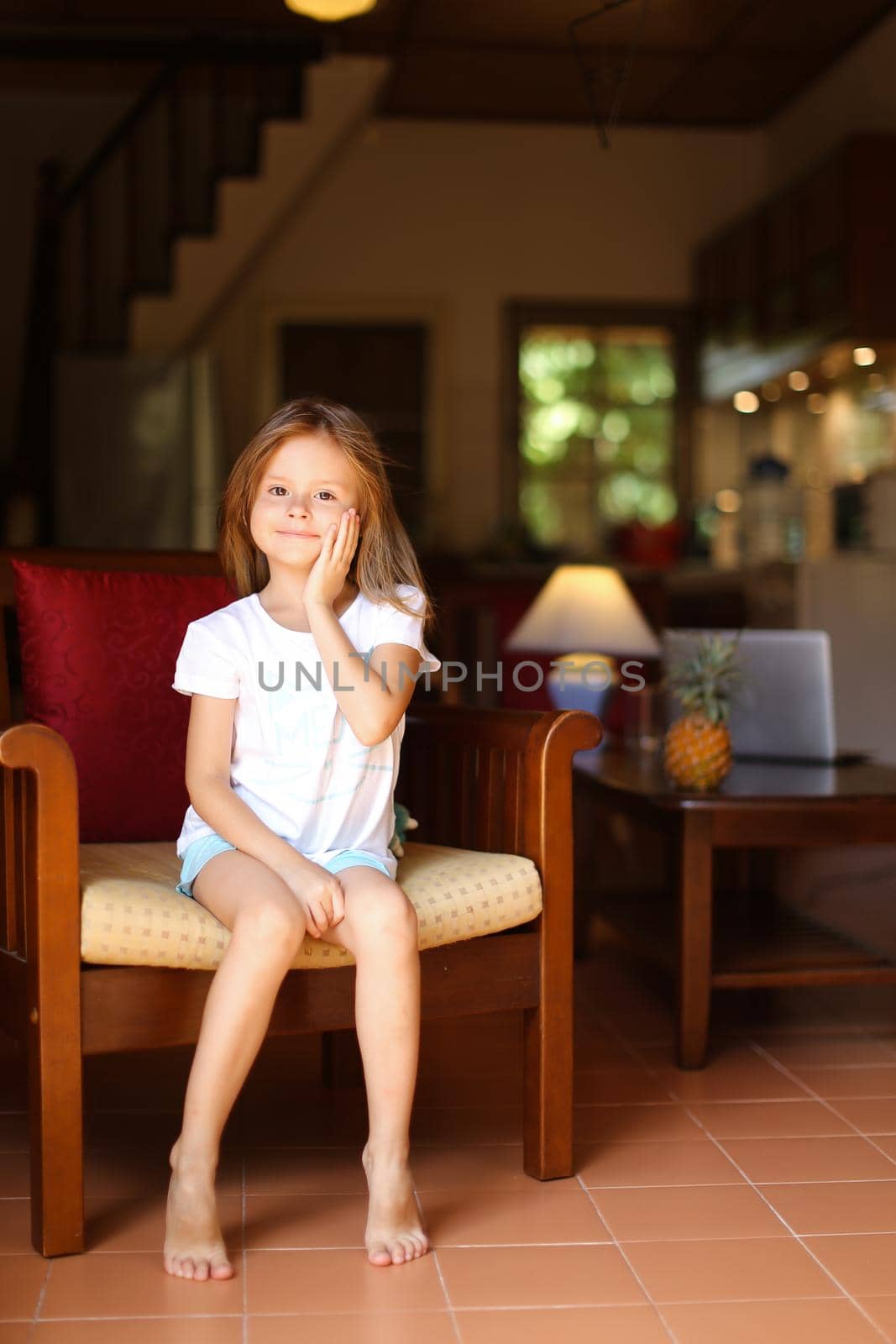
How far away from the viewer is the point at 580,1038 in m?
2.74

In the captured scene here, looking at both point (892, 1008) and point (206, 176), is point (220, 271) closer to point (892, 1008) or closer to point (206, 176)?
point (206, 176)

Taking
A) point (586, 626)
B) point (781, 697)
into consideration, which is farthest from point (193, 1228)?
point (586, 626)

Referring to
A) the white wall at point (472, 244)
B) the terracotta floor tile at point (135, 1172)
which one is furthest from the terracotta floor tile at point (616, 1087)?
the white wall at point (472, 244)

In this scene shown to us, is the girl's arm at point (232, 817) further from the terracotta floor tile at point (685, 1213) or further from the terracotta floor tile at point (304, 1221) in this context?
the terracotta floor tile at point (685, 1213)

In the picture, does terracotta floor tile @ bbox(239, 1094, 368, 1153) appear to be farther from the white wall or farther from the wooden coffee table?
the white wall

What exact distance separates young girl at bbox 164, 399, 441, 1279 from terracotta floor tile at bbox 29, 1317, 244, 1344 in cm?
10

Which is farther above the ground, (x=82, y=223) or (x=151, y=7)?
(x=151, y=7)

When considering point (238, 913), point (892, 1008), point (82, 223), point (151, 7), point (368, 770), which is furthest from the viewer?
point (82, 223)

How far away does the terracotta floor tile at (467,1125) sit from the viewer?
7.25ft

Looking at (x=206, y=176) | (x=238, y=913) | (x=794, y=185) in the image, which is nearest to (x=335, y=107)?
(x=206, y=176)

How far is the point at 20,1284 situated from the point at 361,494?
3.50 feet

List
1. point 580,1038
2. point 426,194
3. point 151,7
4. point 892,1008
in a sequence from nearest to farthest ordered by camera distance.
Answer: point 580,1038 → point 892,1008 → point 151,7 → point 426,194

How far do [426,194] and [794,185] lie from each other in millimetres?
1876

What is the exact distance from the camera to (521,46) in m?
6.16
